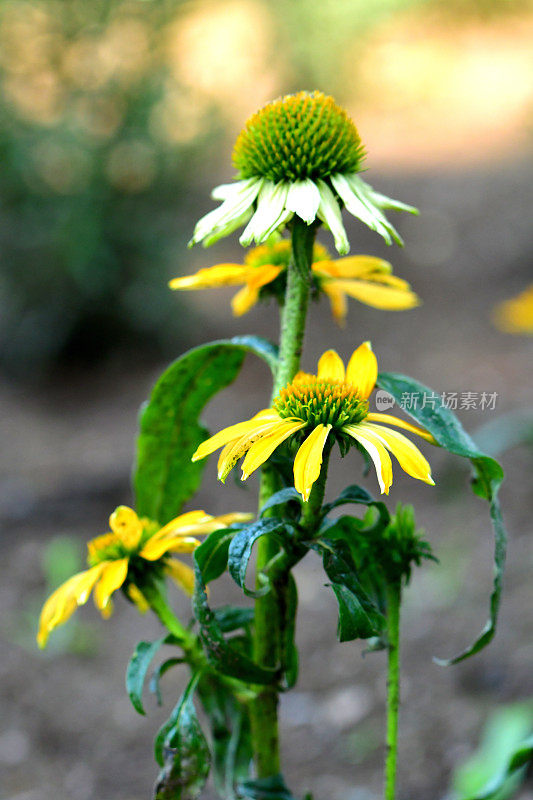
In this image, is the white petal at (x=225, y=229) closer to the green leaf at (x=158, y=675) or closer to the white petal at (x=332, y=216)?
the white petal at (x=332, y=216)

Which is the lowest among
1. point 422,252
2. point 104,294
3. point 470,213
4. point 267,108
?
point 267,108

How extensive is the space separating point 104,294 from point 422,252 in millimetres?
1493

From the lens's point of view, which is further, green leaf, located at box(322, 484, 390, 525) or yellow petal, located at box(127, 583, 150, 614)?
yellow petal, located at box(127, 583, 150, 614)

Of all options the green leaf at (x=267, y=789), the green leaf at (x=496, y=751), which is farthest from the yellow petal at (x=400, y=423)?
the green leaf at (x=496, y=751)

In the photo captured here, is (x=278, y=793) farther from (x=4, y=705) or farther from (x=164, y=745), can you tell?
(x=4, y=705)

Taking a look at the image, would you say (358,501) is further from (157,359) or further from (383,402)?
(157,359)

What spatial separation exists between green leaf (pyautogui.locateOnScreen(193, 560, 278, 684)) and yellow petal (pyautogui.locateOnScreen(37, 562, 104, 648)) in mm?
107

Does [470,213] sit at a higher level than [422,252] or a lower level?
higher

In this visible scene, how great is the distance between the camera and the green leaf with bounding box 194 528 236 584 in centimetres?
54

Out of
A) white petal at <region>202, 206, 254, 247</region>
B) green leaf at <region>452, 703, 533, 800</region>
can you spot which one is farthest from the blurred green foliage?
white petal at <region>202, 206, 254, 247</region>

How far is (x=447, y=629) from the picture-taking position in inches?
60.1

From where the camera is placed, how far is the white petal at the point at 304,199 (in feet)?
1.64

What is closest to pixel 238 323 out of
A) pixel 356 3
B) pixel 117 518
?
pixel 117 518

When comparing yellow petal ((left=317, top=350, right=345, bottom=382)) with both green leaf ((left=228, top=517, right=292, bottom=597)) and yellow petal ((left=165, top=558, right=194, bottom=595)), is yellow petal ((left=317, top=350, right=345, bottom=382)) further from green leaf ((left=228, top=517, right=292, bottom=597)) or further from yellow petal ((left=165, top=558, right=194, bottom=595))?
yellow petal ((left=165, top=558, right=194, bottom=595))
